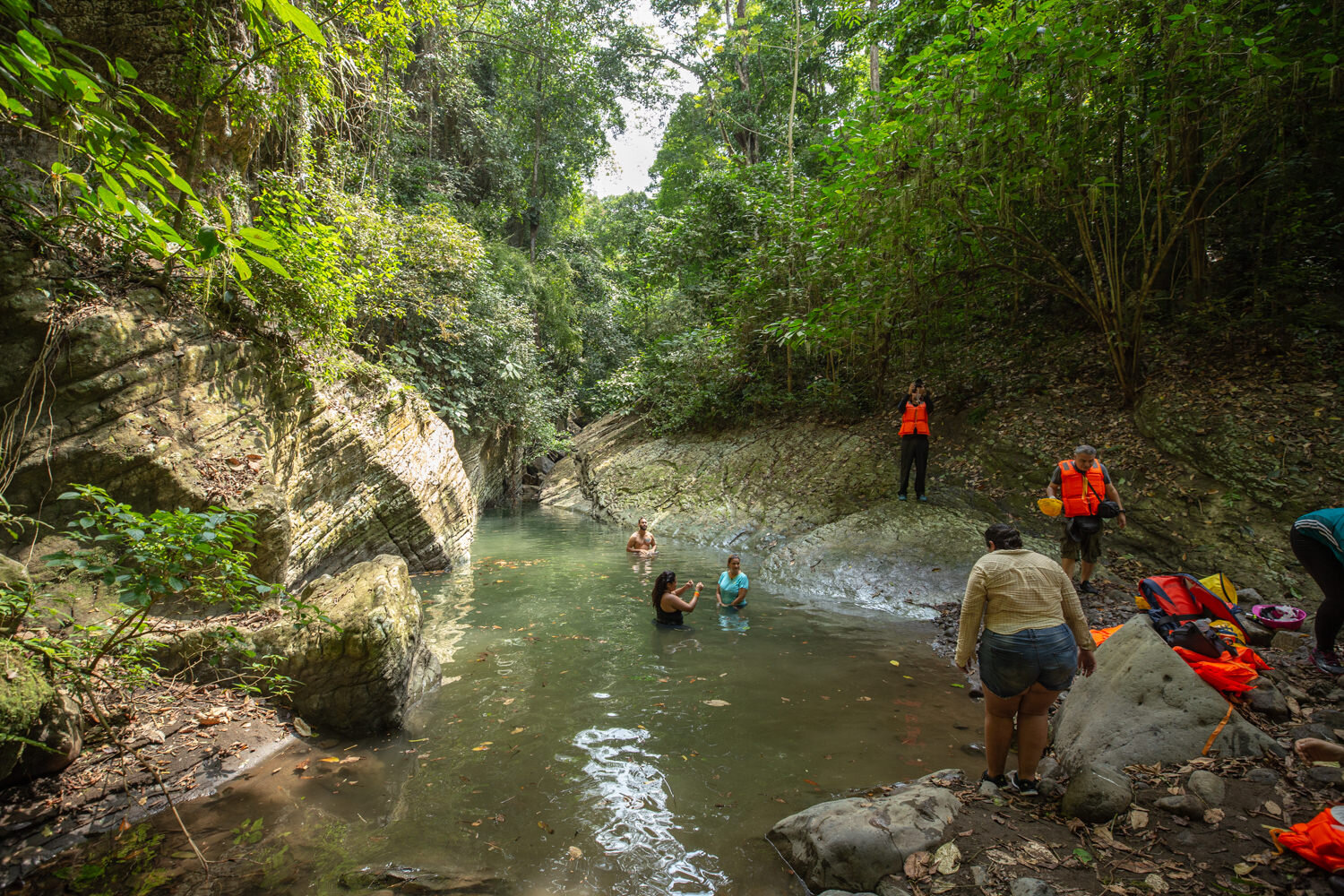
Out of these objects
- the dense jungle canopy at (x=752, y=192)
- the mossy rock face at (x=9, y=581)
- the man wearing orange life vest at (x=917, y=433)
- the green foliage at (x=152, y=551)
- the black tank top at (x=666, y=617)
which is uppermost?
the dense jungle canopy at (x=752, y=192)

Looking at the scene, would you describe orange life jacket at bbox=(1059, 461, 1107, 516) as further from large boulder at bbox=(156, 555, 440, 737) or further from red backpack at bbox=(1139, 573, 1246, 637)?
large boulder at bbox=(156, 555, 440, 737)

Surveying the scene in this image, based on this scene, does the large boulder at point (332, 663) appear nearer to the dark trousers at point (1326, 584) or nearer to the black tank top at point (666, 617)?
the black tank top at point (666, 617)

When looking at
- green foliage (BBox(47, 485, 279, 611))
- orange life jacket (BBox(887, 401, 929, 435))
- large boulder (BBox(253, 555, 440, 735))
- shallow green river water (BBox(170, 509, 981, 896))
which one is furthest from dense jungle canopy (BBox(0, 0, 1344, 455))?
shallow green river water (BBox(170, 509, 981, 896))

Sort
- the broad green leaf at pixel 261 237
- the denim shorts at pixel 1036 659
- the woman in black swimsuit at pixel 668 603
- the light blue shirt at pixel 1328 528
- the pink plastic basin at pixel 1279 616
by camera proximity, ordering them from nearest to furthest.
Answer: the broad green leaf at pixel 261 237
the denim shorts at pixel 1036 659
the light blue shirt at pixel 1328 528
the pink plastic basin at pixel 1279 616
the woman in black swimsuit at pixel 668 603

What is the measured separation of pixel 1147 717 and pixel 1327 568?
6.99 feet

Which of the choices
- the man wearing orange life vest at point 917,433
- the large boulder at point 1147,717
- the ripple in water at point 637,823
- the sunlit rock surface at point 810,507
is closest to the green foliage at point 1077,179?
the man wearing orange life vest at point 917,433

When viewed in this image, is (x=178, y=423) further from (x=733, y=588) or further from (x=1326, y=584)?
(x=1326, y=584)

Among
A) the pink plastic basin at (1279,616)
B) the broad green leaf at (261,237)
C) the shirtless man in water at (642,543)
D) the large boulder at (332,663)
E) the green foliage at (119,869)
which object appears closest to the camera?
the broad green leaf at (261,237)


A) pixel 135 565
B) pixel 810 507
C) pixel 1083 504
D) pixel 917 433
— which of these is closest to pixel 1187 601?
pixel 1083 504

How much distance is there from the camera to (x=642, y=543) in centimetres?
1159

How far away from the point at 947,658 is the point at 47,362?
28.3 feet

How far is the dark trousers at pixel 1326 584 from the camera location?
407 centimetres

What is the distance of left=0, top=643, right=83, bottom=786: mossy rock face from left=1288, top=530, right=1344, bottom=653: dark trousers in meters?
8.18

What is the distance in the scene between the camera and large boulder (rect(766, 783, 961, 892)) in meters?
2.90
